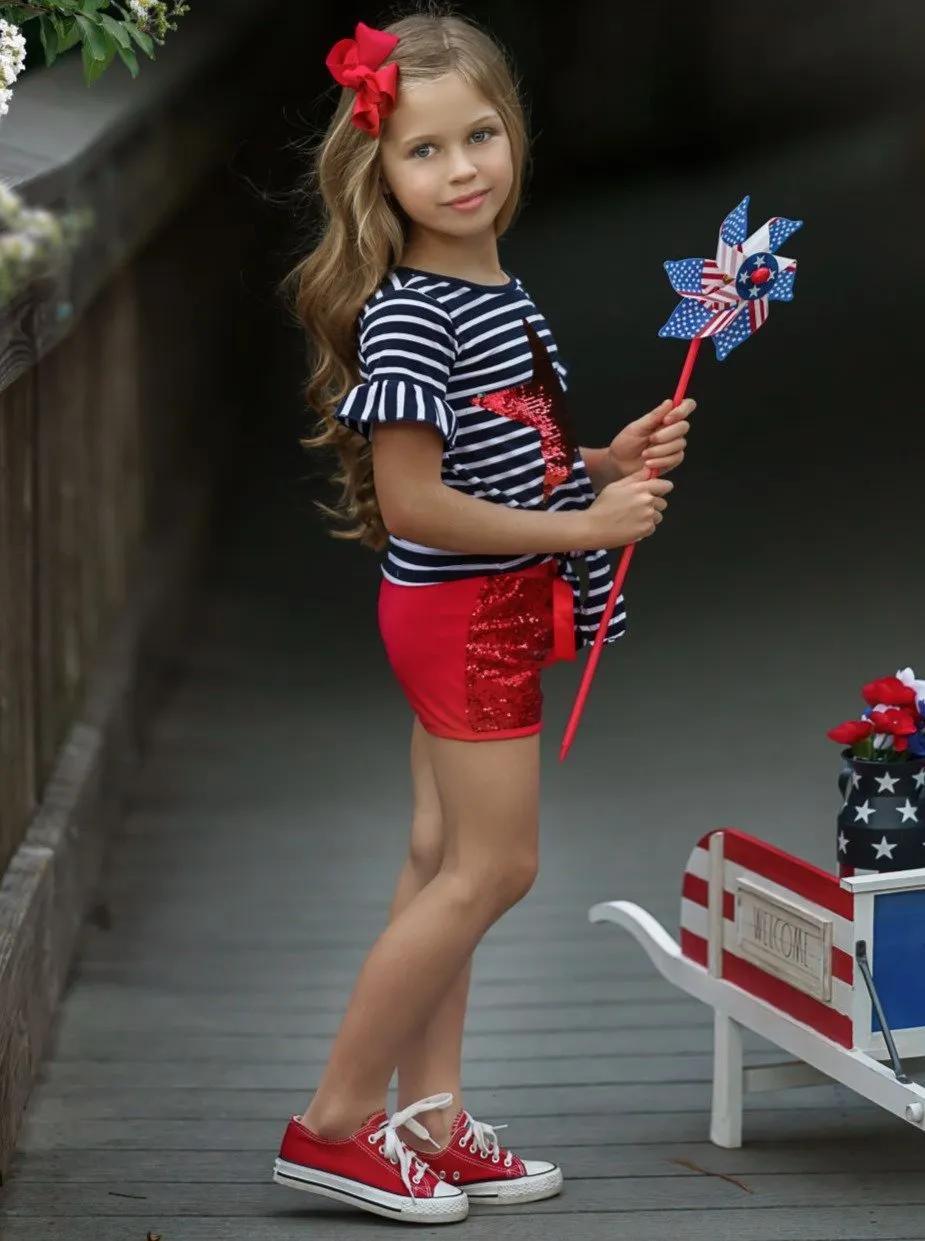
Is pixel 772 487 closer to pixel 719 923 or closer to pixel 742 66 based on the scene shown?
pixel 719 923

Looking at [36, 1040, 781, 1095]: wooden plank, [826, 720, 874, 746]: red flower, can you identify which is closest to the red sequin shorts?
[826, 720, 874, 746]: red flower

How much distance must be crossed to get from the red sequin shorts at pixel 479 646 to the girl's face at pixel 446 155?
1.40 feet

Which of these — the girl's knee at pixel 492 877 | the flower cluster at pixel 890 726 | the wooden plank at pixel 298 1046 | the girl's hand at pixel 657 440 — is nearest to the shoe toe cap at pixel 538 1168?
the girl's knee at pixel 492 877

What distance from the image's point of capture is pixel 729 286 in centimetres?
259

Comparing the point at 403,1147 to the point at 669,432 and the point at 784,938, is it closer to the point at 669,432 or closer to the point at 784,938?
the point at 784,938

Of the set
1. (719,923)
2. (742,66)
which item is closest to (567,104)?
(742,66)

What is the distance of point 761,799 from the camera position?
462 cm

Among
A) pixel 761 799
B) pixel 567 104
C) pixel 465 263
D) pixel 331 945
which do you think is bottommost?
pixel 331 945

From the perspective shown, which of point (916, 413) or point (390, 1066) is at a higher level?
point (916, 413)

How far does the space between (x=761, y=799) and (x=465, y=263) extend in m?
2.28

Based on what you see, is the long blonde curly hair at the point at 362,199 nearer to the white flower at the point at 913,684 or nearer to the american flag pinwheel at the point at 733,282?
the american flag pinwheel at the point at 733,282

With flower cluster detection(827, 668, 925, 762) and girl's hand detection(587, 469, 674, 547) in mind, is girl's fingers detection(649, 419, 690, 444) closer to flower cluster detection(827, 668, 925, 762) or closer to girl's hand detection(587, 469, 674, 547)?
girl's hand detection(587, 469, 674, 547)

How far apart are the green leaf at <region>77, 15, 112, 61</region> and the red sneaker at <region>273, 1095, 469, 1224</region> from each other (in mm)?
1360

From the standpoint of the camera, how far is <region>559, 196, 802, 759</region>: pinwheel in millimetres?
2578
